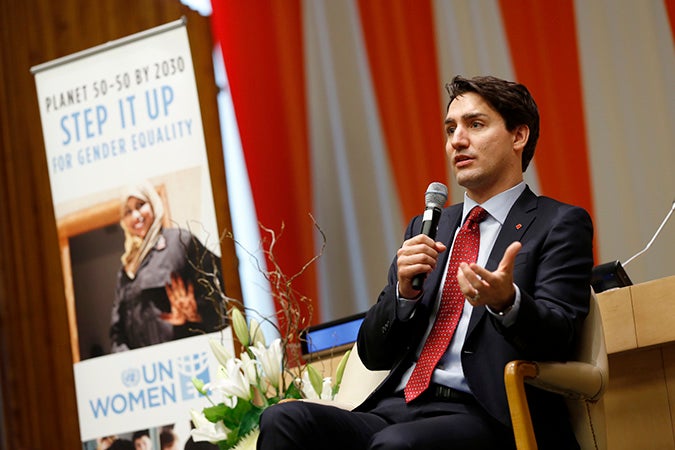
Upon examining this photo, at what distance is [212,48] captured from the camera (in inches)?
183

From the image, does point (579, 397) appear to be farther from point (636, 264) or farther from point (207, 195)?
point (207, 195)

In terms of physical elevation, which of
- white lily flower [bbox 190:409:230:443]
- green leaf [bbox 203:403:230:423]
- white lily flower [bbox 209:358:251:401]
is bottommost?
white lily flower [bbox 190:409:230:443]

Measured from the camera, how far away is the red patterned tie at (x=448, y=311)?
201cm

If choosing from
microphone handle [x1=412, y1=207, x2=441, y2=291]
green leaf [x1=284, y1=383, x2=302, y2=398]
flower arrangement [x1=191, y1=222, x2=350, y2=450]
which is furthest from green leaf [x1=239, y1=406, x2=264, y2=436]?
microphone handle [x1=412, y1=207, x2=441, y2=291]

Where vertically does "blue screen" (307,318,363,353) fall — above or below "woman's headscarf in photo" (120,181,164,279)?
below

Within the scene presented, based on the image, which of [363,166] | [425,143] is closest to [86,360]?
[363,166]

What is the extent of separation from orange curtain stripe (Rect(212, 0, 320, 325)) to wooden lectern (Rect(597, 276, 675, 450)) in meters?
1.81

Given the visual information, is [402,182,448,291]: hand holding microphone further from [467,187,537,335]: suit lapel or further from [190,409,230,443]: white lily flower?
[190,409,230,443]: white lily flower

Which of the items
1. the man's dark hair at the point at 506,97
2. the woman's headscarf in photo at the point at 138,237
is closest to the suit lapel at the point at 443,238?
the man's dark hair at the point at 506,97

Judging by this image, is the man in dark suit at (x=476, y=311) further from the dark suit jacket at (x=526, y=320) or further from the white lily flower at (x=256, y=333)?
the white lily flower at (x=256, y=333)

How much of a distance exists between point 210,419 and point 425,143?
218 cm

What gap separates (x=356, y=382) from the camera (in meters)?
2.35

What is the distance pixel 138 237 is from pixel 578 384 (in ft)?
9.36

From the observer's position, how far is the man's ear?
2.27 m
